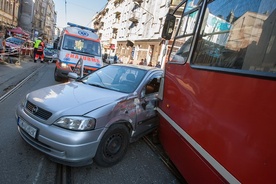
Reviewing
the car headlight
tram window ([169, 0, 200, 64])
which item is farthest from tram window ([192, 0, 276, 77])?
the car headlight

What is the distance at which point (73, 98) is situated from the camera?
3199mm

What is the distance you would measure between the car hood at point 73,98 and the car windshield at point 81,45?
612 cm

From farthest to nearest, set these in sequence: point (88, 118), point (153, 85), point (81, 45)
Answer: point (81, 45), point (153, 85), point (88, 118)

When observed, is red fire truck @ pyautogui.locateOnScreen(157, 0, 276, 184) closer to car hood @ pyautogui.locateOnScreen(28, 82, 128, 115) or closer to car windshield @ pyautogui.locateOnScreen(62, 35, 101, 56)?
car hood @ pyautogui.locateOnScreen(28, 82, 128, 115)

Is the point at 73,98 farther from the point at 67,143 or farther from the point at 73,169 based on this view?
the point at 73,169

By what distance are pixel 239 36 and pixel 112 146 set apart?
2.32m

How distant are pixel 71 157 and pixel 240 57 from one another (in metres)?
2.35

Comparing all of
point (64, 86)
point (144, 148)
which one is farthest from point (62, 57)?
point (144, 148)

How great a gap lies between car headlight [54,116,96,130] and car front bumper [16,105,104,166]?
0.18ft

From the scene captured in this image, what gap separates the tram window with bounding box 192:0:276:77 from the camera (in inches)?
71.8

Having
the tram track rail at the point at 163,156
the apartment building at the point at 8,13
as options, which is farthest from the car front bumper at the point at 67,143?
the apartment building at the point at 8,13

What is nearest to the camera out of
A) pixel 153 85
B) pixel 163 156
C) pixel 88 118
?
pixel 88 118

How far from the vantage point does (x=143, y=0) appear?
2970 centimetres

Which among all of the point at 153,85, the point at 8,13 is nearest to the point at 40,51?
the point at 153,85
